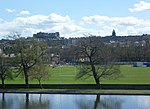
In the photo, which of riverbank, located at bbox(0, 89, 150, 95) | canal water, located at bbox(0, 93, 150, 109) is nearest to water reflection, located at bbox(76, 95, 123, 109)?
canal water, located at bbox(0, 93, 150, 109)

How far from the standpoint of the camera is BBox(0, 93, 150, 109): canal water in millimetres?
40500

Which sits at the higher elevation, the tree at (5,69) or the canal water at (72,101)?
the tree at (5,69)

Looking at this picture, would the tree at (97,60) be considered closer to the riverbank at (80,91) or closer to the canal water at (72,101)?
the riverbank at (80,91)

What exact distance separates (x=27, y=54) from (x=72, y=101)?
17.0 m

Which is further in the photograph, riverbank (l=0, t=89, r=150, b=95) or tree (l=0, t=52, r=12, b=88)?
tree (l=0, t=52, r=12, b=88)

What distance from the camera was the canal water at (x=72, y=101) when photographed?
40500mm

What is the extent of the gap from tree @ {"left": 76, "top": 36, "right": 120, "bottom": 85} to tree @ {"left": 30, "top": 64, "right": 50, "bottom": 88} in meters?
5.62

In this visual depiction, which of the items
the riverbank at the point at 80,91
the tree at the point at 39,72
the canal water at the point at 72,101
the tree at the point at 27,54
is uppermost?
the tree at the point at 27,54

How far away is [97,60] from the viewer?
57312 millimetres

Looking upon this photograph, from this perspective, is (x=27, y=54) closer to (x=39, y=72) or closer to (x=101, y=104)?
(x=39, y=72)

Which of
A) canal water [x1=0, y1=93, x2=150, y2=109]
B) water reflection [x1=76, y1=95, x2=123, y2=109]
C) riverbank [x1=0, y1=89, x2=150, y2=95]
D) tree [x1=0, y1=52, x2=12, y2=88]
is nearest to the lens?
water reflection [x1=76, y1=95, x2=123, y2=109]

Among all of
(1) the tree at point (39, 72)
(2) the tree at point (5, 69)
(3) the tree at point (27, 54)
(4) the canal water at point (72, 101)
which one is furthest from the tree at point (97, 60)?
(2) the tree at point (5, 69)

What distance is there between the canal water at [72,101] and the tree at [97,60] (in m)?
7.51

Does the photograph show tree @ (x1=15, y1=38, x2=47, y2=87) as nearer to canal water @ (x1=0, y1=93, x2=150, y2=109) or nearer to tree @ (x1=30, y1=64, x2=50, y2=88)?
tree @ (x1=30, y1=64, x2=50, y2=88)
